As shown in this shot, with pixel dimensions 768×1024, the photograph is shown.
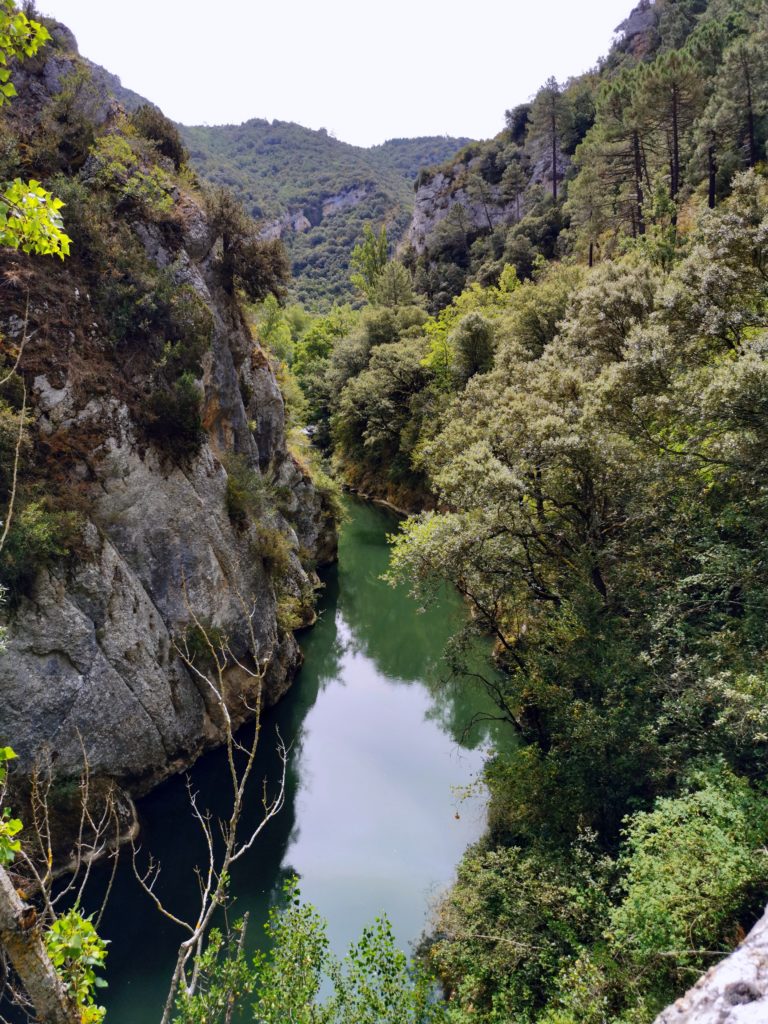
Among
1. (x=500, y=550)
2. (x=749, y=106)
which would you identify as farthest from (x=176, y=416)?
(x=749, y=106)

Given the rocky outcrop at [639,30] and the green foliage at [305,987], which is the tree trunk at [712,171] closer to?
A: the green foliage at [305,987]

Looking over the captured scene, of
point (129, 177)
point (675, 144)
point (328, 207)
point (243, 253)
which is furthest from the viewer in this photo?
point (328, 207)

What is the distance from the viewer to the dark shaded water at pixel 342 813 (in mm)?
11492

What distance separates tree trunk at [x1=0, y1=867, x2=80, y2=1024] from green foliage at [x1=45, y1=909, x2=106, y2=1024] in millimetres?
75

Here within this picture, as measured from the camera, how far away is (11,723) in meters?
10.7

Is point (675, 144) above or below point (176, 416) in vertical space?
above

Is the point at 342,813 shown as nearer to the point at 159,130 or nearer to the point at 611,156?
the point at 159,130

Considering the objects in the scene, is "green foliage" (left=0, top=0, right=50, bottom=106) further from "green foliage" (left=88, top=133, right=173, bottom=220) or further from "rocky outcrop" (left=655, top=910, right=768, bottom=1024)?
"green foliage" (left=88, top=133, right=173, bottom=220)

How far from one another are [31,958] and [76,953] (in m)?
0.21

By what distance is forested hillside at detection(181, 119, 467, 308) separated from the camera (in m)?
118

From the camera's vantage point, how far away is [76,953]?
2729mm

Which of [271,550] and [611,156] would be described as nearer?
[271,550]

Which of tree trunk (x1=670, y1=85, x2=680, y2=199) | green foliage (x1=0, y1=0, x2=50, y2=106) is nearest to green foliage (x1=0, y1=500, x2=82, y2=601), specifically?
green foliage (x1=0, y1=0, x2=50, y2=106)

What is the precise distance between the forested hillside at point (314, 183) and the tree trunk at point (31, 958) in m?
97.1
